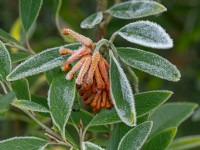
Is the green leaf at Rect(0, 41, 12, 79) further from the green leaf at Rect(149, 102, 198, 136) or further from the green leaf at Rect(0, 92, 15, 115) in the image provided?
the green leaf at Rect(149, 102, 198, 136)

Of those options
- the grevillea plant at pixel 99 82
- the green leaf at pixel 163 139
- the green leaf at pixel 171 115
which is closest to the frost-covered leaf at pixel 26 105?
the grevillea plant at pixel 99 82

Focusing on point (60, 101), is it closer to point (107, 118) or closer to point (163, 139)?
point (107, 118)

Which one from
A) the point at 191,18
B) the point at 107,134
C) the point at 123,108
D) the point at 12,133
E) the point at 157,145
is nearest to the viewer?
the point at 123,108

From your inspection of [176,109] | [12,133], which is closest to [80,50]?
[176,109]

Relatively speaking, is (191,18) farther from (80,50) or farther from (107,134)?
(80,50)

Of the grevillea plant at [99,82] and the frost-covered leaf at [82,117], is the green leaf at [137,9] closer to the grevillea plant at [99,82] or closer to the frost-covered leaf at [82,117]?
the grevillea plant at [99,82]

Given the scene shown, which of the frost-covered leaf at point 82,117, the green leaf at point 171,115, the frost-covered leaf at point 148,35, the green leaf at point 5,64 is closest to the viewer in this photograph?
the frost-covered leaf at point 148,35
